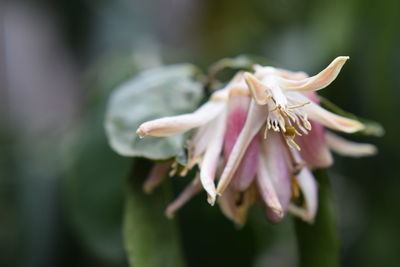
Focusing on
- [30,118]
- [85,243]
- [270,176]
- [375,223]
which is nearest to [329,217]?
[270,176]

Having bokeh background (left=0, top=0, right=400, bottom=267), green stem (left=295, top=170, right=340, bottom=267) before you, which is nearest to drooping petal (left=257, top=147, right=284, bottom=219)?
green stem (left=295, top=170, right=340, bottom=267)

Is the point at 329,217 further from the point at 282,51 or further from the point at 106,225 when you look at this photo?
the point at 282,51

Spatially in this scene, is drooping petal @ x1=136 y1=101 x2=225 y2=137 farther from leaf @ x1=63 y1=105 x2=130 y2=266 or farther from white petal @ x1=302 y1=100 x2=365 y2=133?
leaf @ x1=63 y1=105 x2=130 y2=266

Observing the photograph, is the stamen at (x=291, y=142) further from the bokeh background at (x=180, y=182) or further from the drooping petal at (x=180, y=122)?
the bokeh background at (x=180, y=182)

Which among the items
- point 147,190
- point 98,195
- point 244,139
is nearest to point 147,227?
point 147,190

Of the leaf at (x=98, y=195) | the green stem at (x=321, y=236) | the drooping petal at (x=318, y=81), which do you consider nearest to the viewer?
the drooping petal at (x=318, y=81)

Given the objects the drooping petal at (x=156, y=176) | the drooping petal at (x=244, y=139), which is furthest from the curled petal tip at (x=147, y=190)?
the drooping petal at (x=244, y=139)
